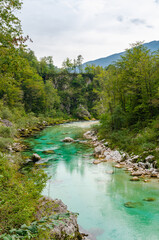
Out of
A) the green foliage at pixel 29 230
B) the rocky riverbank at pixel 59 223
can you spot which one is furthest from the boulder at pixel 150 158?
the green foliage at pixel 29 230

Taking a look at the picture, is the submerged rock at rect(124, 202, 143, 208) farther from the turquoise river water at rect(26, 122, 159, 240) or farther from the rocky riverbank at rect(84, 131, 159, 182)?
the rocky riverbank at rect(84, 131, 159, 182)

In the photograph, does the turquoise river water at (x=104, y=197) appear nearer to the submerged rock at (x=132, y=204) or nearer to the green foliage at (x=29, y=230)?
the submerged rock at (x=132, y=204)

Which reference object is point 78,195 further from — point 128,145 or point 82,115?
point 82,115

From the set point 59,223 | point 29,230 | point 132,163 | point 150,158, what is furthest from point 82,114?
point 29,230

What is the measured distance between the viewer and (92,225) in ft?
20.2

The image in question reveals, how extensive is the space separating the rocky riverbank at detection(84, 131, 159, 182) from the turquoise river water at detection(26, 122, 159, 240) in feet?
1.79

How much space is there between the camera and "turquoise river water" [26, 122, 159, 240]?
589cm

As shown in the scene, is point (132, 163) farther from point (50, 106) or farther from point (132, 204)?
point (50, 106)

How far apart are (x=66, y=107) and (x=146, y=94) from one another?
155 feet

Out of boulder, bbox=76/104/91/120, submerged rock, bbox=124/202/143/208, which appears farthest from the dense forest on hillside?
boulder, bbox=76/104/91/120

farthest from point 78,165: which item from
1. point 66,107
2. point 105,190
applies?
point 66,107

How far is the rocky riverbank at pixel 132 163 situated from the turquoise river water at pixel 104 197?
0.54 meters

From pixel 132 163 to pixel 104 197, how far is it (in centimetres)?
451

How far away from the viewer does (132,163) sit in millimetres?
11867
